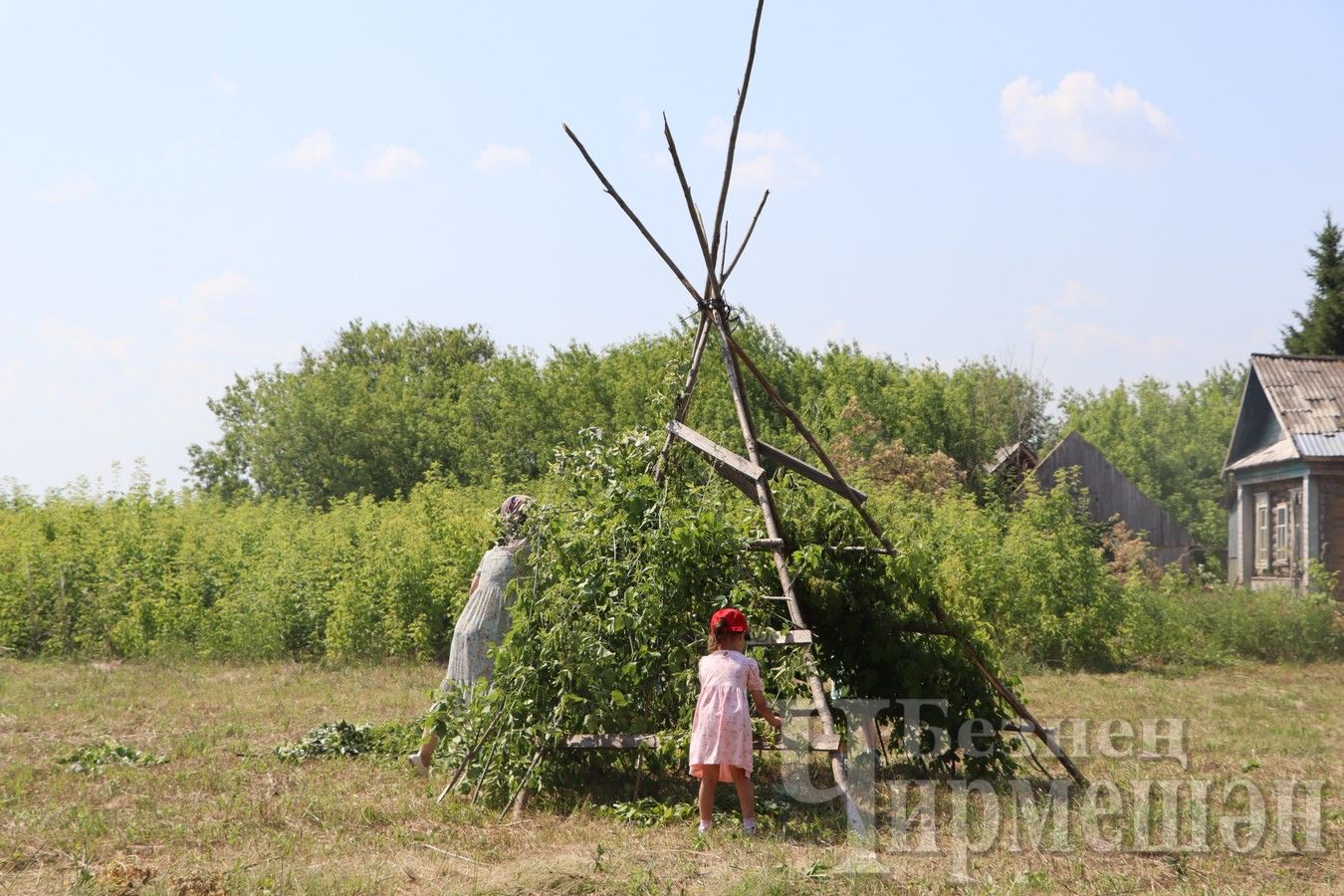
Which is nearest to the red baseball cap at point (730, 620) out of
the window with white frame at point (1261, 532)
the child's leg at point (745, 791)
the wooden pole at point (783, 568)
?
the wooden pole at point (783, 568)

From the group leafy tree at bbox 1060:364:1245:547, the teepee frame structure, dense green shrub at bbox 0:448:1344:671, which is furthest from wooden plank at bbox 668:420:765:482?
leafy tree at bbox 1060:364:1245:547

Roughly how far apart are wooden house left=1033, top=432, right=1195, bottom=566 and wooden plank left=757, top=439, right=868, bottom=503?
24598 mm

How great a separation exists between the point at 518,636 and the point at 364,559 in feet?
28.3

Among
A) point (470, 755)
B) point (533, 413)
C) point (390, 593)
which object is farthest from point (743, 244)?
point (533, 413)

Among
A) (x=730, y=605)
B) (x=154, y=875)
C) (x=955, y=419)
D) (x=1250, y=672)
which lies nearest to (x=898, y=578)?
(x=730, y=605)

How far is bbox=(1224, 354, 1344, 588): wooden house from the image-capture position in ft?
67.5

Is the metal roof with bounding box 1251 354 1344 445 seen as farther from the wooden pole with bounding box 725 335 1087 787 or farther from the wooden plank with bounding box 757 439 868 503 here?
the wooden plank with bounding box 757 439 868 503

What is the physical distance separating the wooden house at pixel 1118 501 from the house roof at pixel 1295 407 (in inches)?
281

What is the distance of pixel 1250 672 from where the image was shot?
14367 millimetres

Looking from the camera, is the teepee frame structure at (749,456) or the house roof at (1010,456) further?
the house roof at (1010,456)

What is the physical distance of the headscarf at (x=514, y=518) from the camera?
308 inches

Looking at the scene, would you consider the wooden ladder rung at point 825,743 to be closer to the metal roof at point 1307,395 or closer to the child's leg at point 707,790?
the child's leg at point 707,790

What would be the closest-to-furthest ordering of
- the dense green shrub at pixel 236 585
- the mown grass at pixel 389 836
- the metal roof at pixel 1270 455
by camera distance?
the mown grass at pixel 389 836
the dense green shrub at pixel 236 585
the metal roof at pixel 1270 455

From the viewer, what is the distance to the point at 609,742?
678 centimetres
